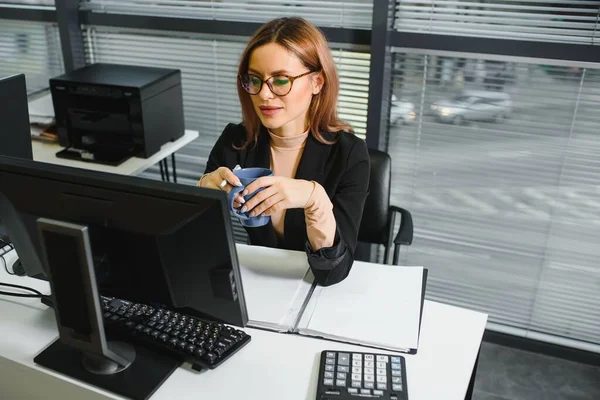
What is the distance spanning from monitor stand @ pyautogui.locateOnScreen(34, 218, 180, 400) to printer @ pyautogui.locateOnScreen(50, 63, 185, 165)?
1.25 m

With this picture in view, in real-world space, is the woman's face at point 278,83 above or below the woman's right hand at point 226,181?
above

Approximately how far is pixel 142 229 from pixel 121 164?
1.37m

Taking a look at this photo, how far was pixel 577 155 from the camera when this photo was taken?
7.09ft

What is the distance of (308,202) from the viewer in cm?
133

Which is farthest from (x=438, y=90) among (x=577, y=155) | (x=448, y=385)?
(x=448, y=385)

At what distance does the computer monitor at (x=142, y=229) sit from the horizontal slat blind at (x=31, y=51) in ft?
6.74

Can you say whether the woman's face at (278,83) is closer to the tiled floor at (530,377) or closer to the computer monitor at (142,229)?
the computer monitor at (142,229)

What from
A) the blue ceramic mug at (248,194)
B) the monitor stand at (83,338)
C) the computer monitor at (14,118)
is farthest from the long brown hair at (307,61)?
the monitor stand at (83,338)

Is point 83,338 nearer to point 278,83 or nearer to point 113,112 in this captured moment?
point 278,83

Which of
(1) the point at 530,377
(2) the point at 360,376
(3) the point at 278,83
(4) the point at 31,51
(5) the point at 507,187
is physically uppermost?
(3) the point at 278,83

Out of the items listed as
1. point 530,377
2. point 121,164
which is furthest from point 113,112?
point 530,377

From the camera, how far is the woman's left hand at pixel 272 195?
1.23 m

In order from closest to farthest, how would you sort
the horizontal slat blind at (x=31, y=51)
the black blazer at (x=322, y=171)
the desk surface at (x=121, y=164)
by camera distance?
the black blazer at (x=322, y=171)
the desk surface at (x=121, y=164)
the horizontal slat blind at (x=31, y=51)

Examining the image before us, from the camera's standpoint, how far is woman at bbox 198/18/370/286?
1.34 metres
